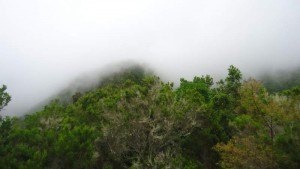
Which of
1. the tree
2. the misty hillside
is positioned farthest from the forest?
the misty hillside

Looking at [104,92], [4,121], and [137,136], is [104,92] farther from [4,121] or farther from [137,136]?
Result: [4,121]

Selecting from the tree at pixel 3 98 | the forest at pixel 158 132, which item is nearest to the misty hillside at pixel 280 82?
the forest at pixel 158 132

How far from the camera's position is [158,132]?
23641 mm

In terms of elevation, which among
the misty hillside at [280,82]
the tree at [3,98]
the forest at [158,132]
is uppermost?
the tree at [3,98]

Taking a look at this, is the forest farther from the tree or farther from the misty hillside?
the misty hillside

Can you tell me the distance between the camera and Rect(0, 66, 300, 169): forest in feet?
53.9

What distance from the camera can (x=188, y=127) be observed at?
2425cm

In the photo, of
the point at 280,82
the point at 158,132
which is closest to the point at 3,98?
the point at 158,132

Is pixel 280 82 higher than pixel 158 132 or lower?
lower

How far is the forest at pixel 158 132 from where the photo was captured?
16422 mm

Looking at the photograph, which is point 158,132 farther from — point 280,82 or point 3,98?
point 280,82

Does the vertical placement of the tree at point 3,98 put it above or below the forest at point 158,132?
above

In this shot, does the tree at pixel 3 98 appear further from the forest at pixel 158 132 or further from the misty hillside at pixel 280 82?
the misty hillside at pixel 280 82

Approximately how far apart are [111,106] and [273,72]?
4027 inches
